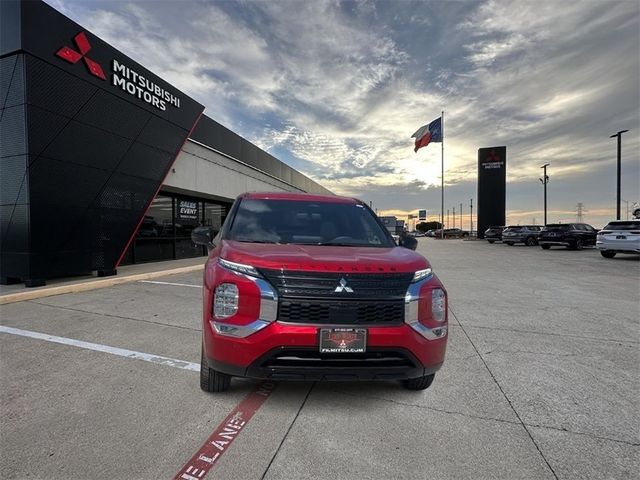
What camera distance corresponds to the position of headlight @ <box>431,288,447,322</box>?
261 cm

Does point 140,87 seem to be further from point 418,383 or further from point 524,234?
point 524,234

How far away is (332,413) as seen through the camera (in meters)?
2.63

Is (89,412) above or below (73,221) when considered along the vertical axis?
below

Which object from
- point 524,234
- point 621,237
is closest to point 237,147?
point 621,237

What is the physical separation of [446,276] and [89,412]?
941 cm

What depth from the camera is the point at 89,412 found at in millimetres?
2596

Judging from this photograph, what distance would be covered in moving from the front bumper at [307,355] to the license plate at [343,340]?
0.04 meters

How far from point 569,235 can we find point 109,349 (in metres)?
24.4

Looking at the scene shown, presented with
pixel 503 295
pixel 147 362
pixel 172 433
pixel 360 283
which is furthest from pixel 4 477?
pixel 503 295

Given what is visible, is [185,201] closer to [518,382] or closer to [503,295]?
[503,295]

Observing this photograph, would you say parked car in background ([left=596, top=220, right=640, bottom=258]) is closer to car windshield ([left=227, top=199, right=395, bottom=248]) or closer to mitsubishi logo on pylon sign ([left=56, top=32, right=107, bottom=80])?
car windshield ([left=227, top=199, right=395, bottom=248])

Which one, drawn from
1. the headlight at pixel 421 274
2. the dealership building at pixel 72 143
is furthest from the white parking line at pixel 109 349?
the dealership building at pixel 72 143

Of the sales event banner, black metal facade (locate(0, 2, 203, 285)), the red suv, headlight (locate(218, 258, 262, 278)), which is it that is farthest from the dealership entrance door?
the sales event banner

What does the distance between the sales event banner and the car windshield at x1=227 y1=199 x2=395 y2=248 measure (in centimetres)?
4177
